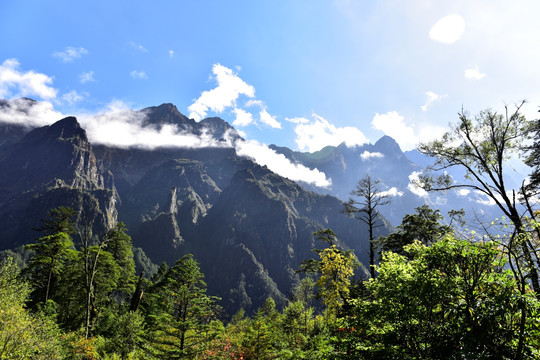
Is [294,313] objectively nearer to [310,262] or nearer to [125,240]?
[310,262]

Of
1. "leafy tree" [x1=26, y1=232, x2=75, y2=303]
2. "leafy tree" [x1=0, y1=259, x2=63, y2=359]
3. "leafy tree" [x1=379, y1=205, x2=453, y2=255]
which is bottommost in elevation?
"leafy tree" [x1=0, y1=259, x2=63, y2=359]

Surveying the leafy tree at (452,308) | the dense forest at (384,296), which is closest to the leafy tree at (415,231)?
the dense forest at (384,296)

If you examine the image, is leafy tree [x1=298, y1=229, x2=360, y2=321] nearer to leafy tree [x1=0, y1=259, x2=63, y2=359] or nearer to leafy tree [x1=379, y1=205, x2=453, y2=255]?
leafy tree [x1=379, y1=205, x2=453, y2=255]

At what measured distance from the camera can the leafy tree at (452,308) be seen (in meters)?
5.30

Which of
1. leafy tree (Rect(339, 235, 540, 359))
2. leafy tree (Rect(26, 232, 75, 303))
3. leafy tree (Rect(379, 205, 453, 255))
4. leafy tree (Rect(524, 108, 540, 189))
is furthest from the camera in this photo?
leafy tree (Rect(26, 232, 75, 303))

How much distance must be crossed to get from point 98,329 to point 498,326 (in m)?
31.5

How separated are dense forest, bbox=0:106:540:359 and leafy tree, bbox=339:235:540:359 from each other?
0.10ft

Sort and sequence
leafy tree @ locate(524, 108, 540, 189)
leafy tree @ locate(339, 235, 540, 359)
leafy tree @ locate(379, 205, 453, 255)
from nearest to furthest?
leafy tree @ locate(339, 235, 540, 359), leafy tree @ locate(524, 108, 540, 189), leafy tree @ locate(379, 205, 453, 255)

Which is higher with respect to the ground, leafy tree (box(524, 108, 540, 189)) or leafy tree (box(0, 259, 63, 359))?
leafy tree (box(524, 108, 540, 189))

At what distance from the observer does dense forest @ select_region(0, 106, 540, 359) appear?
576 centimetres

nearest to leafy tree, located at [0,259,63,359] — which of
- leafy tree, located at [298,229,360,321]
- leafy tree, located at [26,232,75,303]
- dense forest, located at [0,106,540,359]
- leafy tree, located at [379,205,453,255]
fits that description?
dense forest, located at [0,106,540,359]

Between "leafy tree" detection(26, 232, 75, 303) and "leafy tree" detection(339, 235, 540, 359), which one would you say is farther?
"leafy tree" detection(26, 232, 75, 303)

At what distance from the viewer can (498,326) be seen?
214 inches

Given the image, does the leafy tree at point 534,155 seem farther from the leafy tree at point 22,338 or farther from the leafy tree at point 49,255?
the leafy tree at point 49,255
